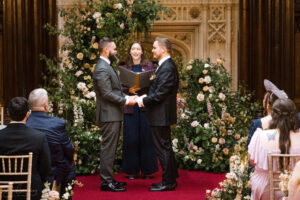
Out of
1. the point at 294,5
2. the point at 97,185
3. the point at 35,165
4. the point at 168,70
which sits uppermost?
the point at 294,5

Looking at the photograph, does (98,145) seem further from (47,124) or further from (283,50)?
(283,50)

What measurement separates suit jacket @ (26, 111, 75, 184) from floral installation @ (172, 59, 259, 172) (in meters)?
2.52

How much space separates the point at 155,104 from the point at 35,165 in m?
1.80

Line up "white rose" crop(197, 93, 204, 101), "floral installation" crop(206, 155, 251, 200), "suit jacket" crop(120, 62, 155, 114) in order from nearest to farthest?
"floral installation" crop(206, 155, 251, 200) < "suit jacket" crop(120, 62, 155, 114) < "white rose" crop(197, 93, 204, 101)

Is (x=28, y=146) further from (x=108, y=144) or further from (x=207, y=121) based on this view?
(x=207, y=121)

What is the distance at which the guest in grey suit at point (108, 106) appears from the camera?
16.3 feet

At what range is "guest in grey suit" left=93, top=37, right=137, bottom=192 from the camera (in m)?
4.95

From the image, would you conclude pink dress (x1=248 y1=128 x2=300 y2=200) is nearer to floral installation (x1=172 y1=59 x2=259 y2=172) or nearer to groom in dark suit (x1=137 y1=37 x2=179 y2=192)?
groom in dark suit (x1=137 y1=37 x2=179 y2=192)

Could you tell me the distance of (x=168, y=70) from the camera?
4957 mm

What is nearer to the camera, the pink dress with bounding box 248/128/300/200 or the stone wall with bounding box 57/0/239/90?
the pink dress with bounding box 248/128/300/200

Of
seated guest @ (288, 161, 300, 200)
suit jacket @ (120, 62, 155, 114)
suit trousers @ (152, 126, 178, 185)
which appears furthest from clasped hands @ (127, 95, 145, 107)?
seated guest @ (288, 161, 300, 200)

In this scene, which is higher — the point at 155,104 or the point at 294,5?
the point at 294,5

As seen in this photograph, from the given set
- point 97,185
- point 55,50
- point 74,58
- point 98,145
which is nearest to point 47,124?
point 97,185

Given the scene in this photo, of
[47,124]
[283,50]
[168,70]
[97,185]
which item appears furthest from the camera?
[283,50]
